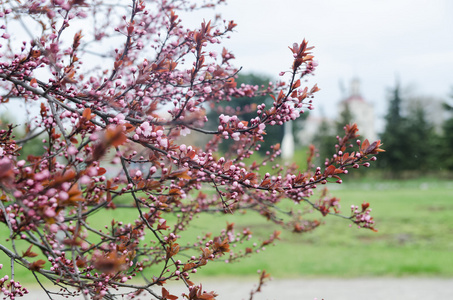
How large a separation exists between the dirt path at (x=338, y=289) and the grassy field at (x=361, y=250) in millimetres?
517

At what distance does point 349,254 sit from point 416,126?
29388 millimetres

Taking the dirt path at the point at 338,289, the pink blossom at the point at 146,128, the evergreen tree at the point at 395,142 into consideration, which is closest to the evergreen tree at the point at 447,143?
the evergreen tree at the point at 395,142

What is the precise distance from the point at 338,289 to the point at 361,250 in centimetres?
387

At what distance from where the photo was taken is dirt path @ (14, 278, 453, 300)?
7430 millimetres

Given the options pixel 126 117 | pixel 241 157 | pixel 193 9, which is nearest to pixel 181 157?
pixel 126 117

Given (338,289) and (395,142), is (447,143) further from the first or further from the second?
(338,289)

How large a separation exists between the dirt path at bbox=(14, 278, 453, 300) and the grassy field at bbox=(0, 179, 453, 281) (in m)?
0.52

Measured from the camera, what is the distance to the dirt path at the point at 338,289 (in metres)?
7.43

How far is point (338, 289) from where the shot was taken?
26.1 ft

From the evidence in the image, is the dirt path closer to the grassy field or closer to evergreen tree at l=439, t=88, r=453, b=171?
the grassy field

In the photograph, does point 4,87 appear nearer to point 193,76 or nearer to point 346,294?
point 193,76

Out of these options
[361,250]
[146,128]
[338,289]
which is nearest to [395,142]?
[361,250]

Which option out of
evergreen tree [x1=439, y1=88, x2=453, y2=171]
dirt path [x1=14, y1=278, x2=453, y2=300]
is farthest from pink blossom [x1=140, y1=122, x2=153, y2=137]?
evergreen tree [x1=439, y1=88, x2=453, y2=171]

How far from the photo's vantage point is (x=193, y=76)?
7.11 ft
